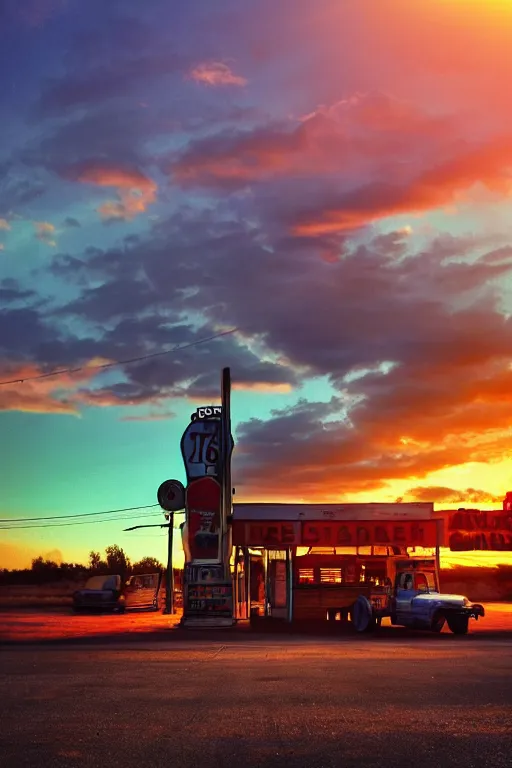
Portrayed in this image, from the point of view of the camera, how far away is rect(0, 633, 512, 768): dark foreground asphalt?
30.7 feet

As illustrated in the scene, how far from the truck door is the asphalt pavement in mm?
11786

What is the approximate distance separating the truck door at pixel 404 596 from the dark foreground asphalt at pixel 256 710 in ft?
41.0

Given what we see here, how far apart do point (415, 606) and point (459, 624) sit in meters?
1.56

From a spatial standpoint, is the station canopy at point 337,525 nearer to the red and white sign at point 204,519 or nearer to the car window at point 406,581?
the red and white sign at point 204,519

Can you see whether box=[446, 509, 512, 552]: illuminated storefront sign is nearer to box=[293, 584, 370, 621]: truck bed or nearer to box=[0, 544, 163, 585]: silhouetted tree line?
box=[293, 584, 370, 621]: truck bed

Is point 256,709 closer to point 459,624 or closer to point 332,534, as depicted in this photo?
point 459,624

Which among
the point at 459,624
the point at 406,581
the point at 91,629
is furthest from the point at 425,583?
the point at 91,629

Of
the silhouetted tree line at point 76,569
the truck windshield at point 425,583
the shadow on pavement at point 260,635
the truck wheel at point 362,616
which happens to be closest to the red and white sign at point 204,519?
the shadow on pavement at point 260,635

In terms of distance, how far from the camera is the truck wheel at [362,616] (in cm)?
3562

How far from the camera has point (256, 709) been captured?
42.0ft

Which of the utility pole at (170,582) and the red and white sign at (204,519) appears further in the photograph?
the utility pole at (170,582)

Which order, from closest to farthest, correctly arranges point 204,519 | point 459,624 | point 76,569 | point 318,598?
point 459,624, point 318,598, point 204,519, point 76,569

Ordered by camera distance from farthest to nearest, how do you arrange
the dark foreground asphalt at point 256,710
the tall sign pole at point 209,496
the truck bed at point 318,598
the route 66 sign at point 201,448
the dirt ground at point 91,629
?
the route 66 sign at point 201,448
the tall sign pole at point 209,496
the truck bed at point 318,598
the dirt ground at point 91,629
the dark foreground asphalt at point 256,710

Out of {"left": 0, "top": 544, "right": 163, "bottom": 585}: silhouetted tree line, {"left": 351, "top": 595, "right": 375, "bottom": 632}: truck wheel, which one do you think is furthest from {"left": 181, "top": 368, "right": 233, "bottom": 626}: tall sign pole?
{"left": 0, "top": 544, "right": 163, "bottom": 585}: silhouetted tree line
